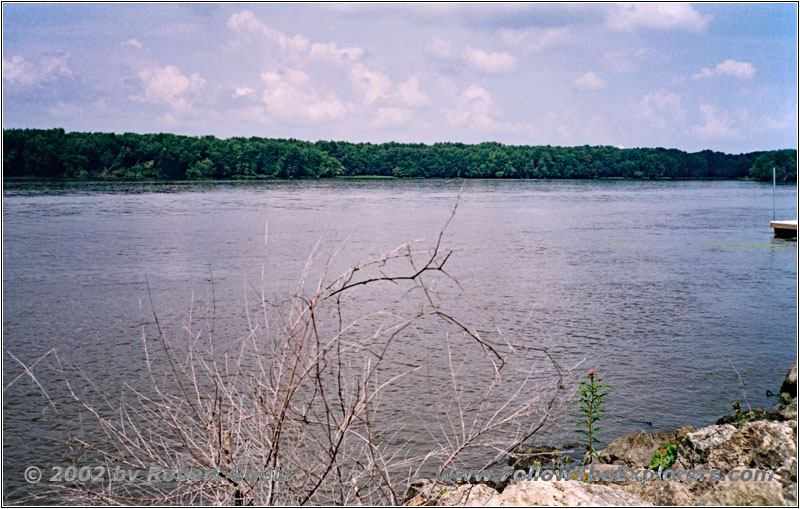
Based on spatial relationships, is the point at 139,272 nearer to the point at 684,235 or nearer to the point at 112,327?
the point at 112,327

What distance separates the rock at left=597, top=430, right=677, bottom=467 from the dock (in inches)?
924

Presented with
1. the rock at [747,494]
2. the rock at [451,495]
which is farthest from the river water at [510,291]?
the rock at [747,494]

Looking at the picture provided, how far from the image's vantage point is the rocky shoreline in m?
5.13

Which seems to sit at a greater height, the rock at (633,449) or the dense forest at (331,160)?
the dense forest at (331,160)

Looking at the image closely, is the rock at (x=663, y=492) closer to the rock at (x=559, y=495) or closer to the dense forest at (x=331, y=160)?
the rock at (x=559, y=495)

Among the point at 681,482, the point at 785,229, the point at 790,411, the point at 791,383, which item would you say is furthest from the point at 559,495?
the point at 785,229

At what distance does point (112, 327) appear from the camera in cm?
1303

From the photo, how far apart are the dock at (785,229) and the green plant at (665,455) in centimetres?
2375

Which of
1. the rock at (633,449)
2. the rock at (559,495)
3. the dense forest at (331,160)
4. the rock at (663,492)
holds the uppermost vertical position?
the dense forest at (331,160)

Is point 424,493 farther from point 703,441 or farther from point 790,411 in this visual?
point 790,411

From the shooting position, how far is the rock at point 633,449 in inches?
293

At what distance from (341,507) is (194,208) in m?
42.3

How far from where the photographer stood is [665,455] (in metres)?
7.27

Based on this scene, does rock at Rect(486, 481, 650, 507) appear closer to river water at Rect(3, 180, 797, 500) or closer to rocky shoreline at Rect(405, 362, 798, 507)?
rocky shoreline at Rect(405, 362, 798, 507)
